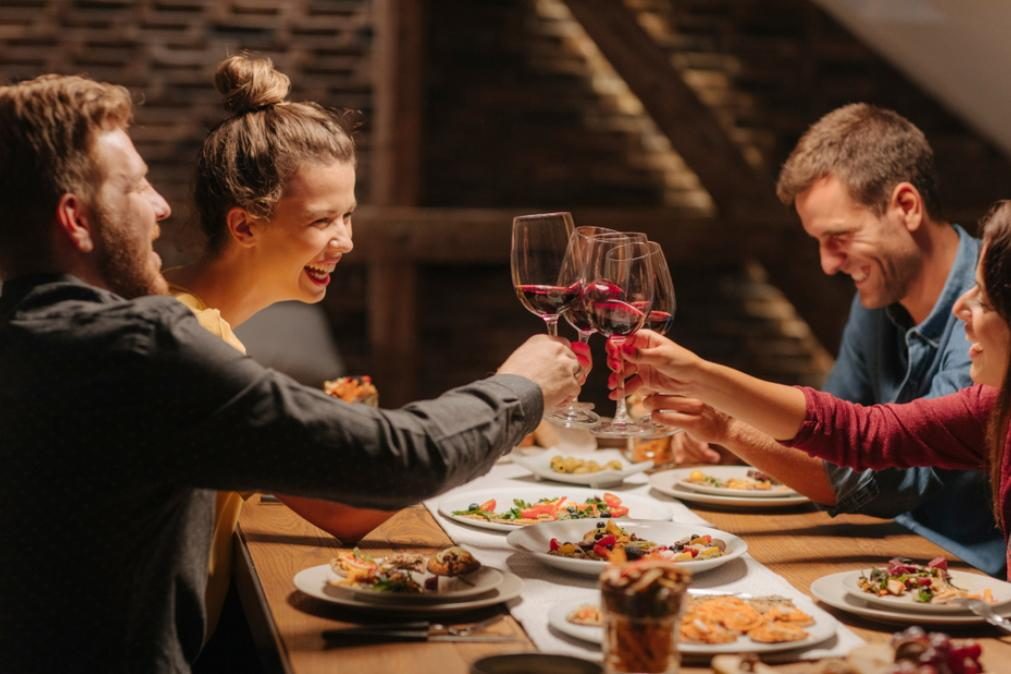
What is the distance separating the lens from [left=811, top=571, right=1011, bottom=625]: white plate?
1699 mm

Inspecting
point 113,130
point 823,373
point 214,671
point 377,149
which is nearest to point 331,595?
point 113,130

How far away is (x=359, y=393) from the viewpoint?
272 centimetres

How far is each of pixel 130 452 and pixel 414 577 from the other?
0.46 meters

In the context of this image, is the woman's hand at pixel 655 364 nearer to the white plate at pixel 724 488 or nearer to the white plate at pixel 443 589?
the white plate at pixel 724 488

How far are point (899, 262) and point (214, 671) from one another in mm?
1685

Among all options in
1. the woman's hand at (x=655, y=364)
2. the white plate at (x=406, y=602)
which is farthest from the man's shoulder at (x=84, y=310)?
the woman's hand at (x=655, y=364)

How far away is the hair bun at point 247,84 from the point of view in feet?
7.86

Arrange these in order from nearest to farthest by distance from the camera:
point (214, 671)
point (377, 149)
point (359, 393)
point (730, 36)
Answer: point (214, 671), point (359, 393), point (377, 149), point (730, 36)

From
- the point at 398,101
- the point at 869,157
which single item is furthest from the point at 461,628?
the point at 398,101

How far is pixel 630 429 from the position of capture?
2.18m

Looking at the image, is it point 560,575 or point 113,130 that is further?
point 560,575

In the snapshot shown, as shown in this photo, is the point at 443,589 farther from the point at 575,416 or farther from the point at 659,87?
the point at 659,87

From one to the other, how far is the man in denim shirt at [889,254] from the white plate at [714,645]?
1006mm

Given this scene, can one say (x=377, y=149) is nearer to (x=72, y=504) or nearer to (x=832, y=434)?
(x=832, y=434)
